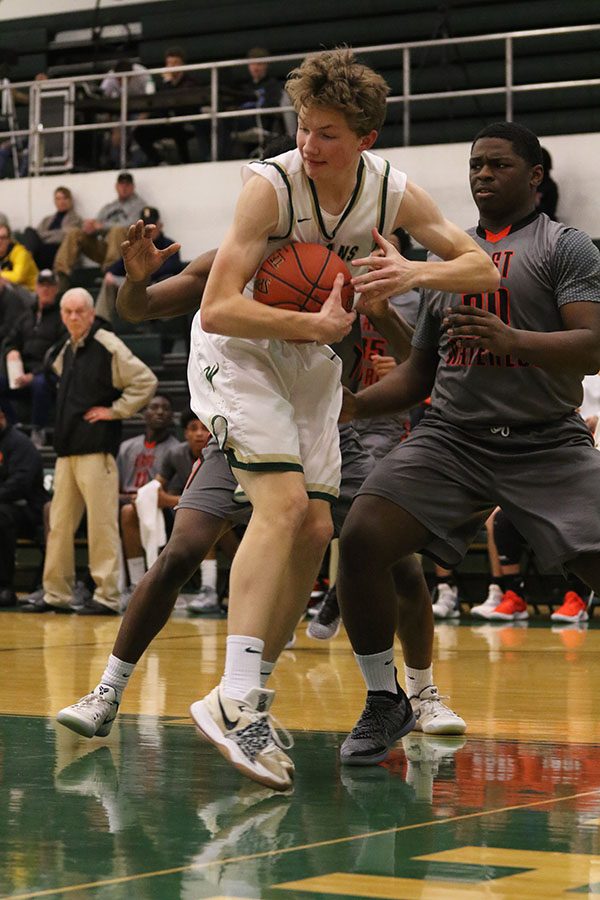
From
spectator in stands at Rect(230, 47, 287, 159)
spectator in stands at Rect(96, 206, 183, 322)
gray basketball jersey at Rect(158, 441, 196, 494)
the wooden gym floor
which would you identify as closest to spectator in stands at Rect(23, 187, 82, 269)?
spectator in stands at Rect(96, 206, 183, 322)

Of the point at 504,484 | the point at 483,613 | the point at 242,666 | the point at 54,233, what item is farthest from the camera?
the point at 54,233

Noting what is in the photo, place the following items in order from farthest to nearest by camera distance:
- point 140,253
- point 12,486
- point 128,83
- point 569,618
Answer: point 128,83, point 12,486, point 569,618, point 140,253

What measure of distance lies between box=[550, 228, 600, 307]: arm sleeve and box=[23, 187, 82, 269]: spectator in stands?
1160 centimetres

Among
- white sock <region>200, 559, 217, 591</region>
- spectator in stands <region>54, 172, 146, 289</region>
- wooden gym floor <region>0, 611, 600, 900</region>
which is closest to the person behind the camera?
wooden gym floor <region>0, 611, 600, 900</region>

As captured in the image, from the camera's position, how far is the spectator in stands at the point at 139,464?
1096 centimetres

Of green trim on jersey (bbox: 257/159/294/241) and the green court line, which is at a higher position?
green trim on jersey (bbox: 257/159/294/241)

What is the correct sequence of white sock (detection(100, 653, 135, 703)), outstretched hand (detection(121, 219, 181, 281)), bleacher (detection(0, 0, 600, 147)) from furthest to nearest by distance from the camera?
1. bleacher (detection(0, 0, 600, 147))
2. white sock (detection(100, 653, 135, 703))
3. outstretched hand (detection(121, 219, 181, 281))

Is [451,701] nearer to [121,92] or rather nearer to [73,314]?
[73,314]

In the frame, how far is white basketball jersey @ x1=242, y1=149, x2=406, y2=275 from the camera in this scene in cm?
386

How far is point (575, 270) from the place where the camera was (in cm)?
428

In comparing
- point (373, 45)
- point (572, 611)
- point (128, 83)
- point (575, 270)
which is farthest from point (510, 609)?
point (128, 83)

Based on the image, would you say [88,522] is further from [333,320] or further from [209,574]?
[333,320]

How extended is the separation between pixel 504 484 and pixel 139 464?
7.39 metres

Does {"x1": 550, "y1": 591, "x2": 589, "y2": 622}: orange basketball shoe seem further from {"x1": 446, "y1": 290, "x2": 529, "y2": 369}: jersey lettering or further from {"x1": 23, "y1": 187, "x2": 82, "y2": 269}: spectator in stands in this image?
{"x1": 23, "y1": 187, "x2": 82, "y2": 269}: spectator in stands
